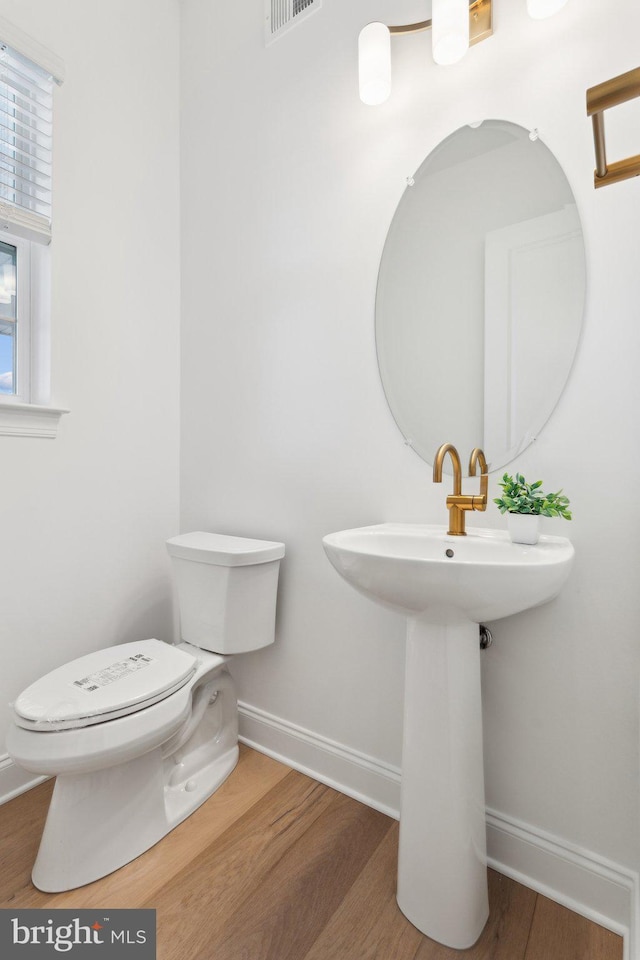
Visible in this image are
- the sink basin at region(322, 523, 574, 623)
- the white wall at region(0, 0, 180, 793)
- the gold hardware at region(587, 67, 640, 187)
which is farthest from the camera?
the white wall at region(0, 0, 180, 793)

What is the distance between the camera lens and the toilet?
1.09m

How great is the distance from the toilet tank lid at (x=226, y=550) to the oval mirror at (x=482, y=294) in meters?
0.55

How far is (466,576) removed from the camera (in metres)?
0.85

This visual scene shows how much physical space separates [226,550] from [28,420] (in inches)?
27.7

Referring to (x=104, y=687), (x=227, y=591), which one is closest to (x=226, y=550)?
(x=227, y=591)

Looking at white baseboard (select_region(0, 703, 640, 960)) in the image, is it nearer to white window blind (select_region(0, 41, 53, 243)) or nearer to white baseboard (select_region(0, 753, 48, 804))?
white baseboard (select_region(0, 753, 48, 804))

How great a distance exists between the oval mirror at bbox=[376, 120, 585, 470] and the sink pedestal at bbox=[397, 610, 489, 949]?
1.52 ft

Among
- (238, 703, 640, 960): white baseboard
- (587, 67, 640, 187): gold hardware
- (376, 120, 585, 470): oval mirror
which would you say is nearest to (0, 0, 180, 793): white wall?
(238, 703, 640, 960): white baseboard

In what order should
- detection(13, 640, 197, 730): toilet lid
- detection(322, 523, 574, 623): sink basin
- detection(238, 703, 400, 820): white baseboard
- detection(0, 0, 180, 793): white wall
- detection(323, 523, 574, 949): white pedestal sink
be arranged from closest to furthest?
1. detection(322, 523, 574, 623): sink basin
2. detection(323, 523, 574, 949): white pedestal sink
3. detection(13, 640, 197, 730): toilet lid
4. detection(238, 703, 400, 820): white baseboard
5. detection(0, 0, 180, 793): white wall

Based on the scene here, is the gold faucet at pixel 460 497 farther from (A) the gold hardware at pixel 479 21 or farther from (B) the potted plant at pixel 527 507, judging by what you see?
(A) the gold hardware at pixel 479 21

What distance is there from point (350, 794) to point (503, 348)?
51.4 inches

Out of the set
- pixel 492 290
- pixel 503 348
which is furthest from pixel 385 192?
pixel 503 348

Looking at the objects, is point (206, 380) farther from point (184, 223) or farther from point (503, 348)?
point (503, 348)

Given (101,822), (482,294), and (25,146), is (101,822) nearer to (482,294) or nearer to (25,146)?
(482,294)
